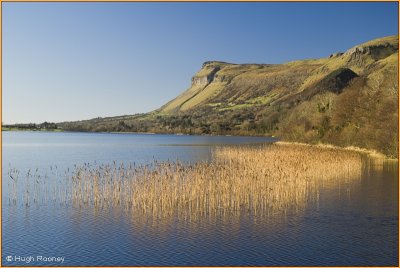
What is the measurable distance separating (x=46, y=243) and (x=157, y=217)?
5892mm

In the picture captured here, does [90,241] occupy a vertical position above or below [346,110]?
below

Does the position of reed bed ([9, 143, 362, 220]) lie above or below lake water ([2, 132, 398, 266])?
above

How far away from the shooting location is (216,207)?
24.5m

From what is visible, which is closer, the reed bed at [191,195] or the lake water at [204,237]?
the lake water at [204,237]

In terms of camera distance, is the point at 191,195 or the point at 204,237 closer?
the point at 204,237

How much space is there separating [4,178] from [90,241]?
2062cm

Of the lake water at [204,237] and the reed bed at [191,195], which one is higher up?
the reed bed at [191,195]

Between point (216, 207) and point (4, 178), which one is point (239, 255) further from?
point (4, 178)

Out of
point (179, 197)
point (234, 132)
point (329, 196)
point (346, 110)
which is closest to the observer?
point (179, 197)

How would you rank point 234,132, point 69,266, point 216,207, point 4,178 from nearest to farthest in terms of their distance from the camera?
point 69,266
point 216,207
point 4,178
point 234,132

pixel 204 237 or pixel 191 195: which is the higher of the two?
pixel 191 195

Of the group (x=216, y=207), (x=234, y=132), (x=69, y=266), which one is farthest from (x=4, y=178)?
(x=234, y=132)

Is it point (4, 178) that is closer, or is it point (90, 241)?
point (90, 241)

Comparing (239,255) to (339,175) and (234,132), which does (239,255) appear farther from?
(234,132)
